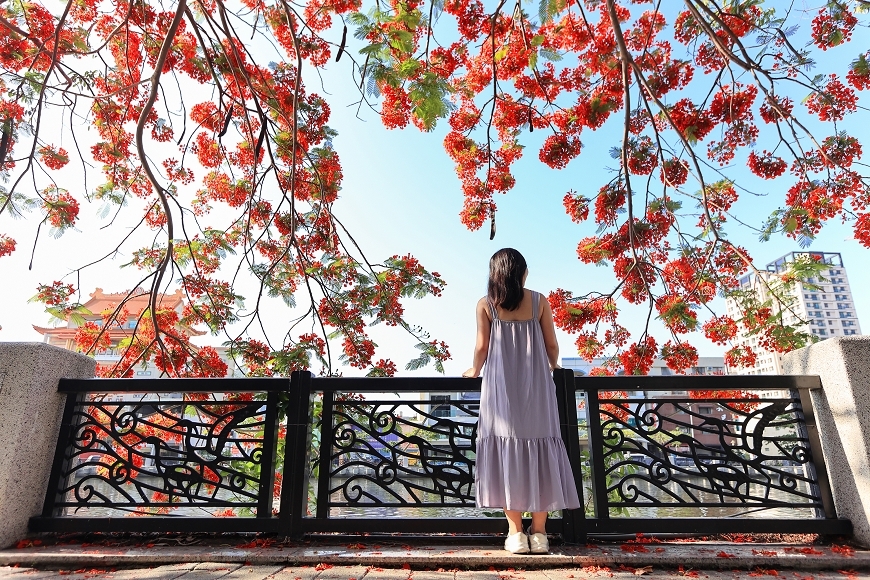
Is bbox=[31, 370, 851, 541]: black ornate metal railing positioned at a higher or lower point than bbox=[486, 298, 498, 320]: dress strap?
lower

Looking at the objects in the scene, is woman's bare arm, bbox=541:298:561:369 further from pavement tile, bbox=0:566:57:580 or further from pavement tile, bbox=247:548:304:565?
pavement tile, bbox=0:566:57:580

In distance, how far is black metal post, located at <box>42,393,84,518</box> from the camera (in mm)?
2672

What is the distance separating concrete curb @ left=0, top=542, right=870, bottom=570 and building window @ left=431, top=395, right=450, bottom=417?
0.70m

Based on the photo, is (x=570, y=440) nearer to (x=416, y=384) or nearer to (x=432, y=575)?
(x=416, y=384)

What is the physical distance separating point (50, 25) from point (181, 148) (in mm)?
1538

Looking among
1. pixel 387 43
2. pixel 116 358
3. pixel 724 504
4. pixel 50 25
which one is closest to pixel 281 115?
pixel 387 43

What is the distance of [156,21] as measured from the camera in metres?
4.96

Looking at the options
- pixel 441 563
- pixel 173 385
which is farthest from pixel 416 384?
pixel 173 385

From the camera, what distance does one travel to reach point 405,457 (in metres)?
2.76

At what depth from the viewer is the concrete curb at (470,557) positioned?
2.16 meters

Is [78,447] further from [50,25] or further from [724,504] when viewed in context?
[50,25]

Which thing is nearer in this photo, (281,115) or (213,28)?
(213,28)

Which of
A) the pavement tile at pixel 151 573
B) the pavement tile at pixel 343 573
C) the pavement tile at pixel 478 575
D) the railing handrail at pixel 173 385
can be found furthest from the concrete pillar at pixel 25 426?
the pavement tile at pixel 478 575

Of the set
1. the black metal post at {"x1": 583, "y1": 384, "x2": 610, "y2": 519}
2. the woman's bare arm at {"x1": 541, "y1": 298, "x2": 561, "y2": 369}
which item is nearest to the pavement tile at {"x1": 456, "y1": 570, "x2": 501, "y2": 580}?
the black metal post at {"x1": 583, "y1": 384, "x2": 610, "y2": 519}
